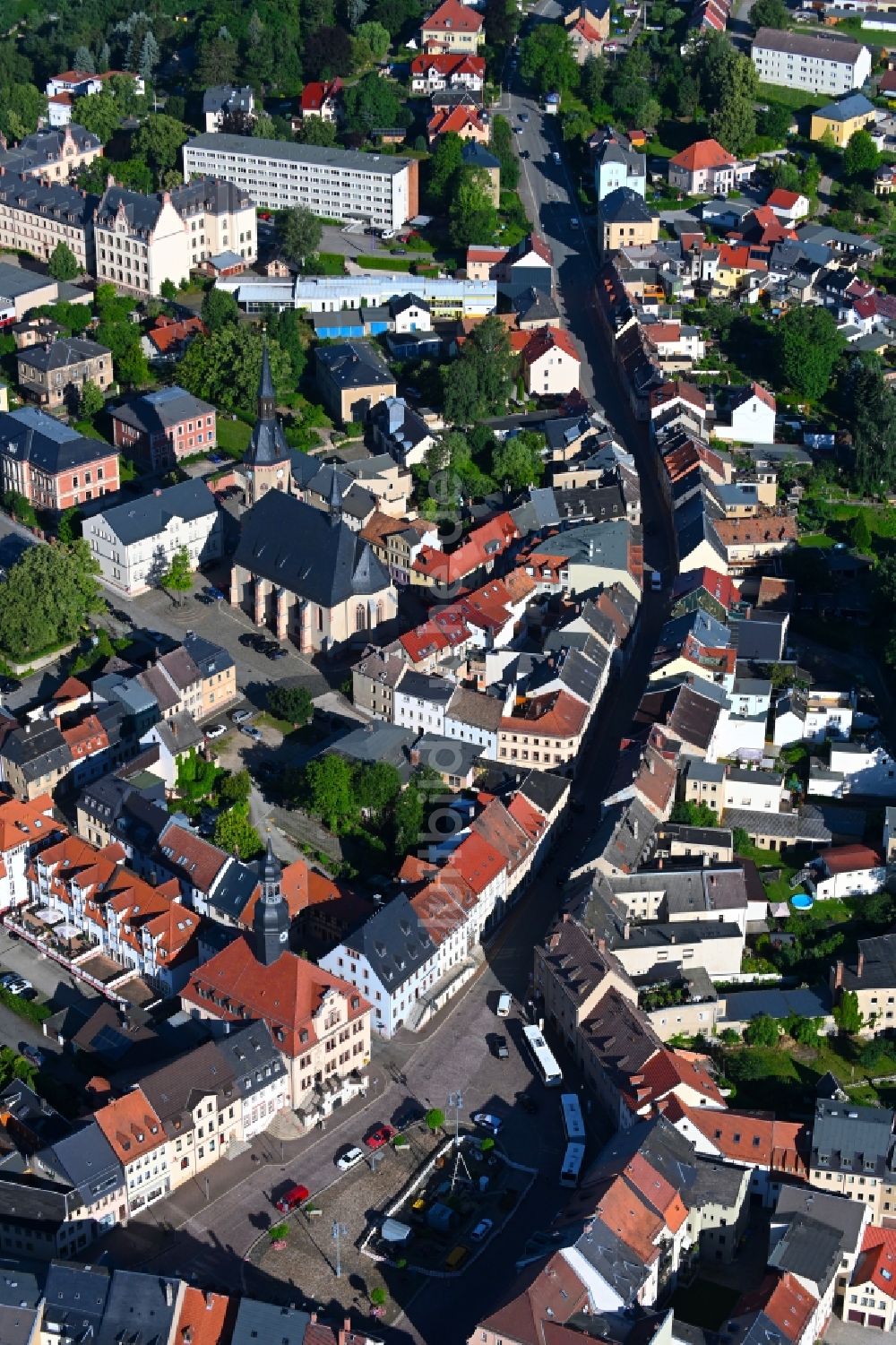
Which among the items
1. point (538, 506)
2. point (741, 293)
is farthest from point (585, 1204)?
point (741, 293)

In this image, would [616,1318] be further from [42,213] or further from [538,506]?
[42,213]

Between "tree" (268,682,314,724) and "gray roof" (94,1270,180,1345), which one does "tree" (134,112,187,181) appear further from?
"gray roof" (94,1270,180,1345)

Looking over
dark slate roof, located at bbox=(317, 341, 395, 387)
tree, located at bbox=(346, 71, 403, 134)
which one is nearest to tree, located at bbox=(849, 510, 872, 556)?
dark slate roof, located at bbox=(317, 341, 395, 387)

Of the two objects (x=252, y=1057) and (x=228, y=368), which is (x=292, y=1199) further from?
(x=228, y=368)

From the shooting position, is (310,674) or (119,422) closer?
(310,674)

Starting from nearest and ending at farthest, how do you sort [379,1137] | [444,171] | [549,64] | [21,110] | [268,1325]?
[268,1325], [379,1137], [444,171], [21,110], [549,64]

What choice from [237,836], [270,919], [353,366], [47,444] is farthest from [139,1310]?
[353,366]

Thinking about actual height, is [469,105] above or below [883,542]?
above
